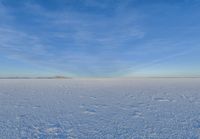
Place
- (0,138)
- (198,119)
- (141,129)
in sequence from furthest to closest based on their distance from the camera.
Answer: (198,119), (141,129), (0,138)

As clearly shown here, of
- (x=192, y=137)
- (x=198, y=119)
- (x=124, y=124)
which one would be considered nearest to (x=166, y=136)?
(x=192, y=137)

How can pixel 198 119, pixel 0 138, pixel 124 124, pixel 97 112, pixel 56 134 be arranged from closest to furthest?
pixel 0 138 → pixel 56 134 → pixel 124 124 → pixel 198 119 → pixel 97 112

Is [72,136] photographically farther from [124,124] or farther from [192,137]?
[192,137]

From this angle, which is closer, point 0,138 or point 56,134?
point 0,138

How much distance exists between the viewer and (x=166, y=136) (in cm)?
347

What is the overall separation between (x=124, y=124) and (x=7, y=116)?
333cm

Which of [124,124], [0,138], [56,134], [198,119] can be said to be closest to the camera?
[0,138]

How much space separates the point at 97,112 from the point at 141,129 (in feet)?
6.12

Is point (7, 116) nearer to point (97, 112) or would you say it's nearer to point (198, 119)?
point (97, 112)

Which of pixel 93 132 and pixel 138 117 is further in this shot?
pixel 138 117

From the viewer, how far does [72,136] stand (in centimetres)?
351

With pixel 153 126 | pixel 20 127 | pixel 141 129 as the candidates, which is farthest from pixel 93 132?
pixel 20 127

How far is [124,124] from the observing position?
166 inches

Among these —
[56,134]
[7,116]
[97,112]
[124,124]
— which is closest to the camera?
[56,134]
